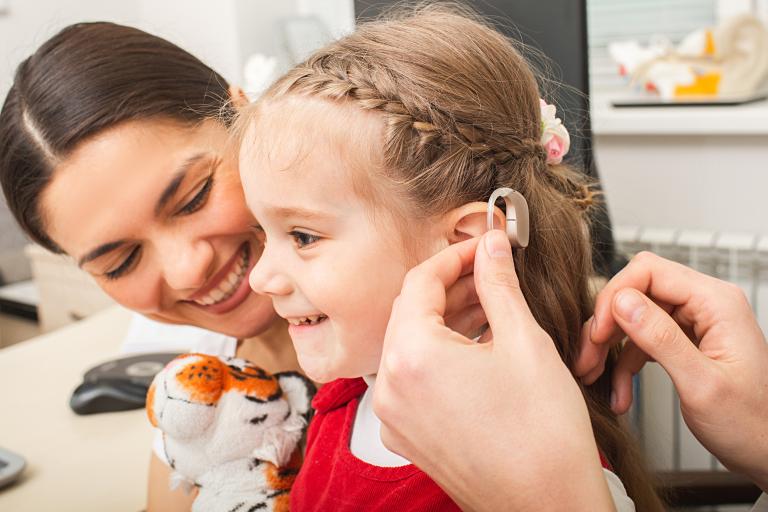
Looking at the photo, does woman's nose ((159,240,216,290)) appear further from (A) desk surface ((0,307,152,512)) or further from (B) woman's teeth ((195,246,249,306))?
(A) desk surface ((0,307,152,512))

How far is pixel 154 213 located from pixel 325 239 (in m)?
0.30

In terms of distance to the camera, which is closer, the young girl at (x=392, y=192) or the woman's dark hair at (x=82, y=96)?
the young girl at (x=392, y=192)

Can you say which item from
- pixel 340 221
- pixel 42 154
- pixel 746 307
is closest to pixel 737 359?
pixel 746 307

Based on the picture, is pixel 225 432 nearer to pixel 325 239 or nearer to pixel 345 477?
pixel 345 477

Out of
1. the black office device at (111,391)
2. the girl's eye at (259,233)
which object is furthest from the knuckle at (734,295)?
the black office device at (111,391)

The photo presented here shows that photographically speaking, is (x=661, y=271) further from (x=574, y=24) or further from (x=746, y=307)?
(x=574, y=24)

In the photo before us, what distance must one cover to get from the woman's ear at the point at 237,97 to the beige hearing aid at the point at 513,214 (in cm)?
42

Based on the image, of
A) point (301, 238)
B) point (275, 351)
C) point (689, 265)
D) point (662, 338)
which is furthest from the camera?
point (689, 265)

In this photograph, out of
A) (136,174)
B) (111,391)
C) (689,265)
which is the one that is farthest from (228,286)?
(689,265)

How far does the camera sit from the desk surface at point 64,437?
1.13m

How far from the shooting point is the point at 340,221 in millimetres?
801

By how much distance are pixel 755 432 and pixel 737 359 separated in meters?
0.07

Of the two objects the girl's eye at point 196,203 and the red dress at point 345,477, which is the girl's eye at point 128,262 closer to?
the girl's eye at point 196,203

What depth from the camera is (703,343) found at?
77 cm
